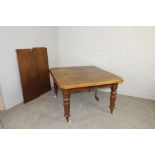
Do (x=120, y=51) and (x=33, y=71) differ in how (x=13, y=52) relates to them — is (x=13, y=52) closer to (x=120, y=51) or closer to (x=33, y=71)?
(x=33, y=71)

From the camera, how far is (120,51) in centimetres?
286

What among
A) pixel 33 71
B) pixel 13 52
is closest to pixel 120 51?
pixel 33 71

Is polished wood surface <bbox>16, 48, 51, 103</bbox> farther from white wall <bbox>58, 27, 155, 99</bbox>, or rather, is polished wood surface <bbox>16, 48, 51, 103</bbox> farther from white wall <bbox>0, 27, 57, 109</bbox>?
white wall <bbox>58, 27, 155, 99</bbox>

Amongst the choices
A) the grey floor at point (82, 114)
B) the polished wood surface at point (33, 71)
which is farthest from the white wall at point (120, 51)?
the polished wood surface at point (33, 71)

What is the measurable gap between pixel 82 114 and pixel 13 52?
5.04ft

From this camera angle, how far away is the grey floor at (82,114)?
2.02m

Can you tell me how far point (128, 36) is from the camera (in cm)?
273

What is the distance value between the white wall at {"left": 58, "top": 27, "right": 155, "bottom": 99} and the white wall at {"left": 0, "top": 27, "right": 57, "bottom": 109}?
714 mm

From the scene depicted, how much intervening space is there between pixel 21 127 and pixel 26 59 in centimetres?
116

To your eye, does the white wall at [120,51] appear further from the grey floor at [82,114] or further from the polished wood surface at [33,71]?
the polished wood surface at [33,71]

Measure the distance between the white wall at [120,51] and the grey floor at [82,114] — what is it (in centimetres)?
38
